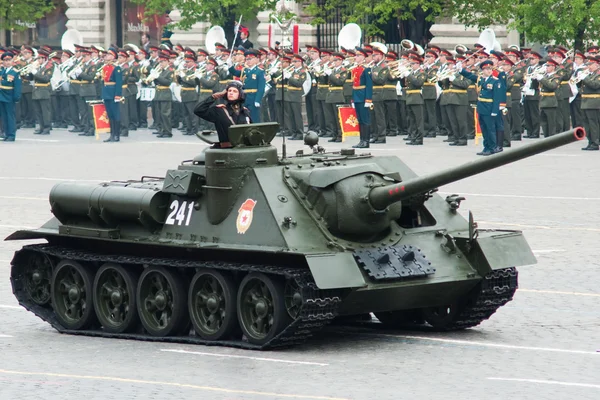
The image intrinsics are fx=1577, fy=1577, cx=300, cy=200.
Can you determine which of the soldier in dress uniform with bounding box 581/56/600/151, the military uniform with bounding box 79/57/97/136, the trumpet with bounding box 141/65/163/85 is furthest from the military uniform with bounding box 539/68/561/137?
the military uniform with bounding box 79/57/97/136

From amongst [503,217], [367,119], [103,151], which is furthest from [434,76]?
[503,217]

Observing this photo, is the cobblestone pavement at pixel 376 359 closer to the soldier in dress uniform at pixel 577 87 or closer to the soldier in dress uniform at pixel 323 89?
the soldier in dress uniform at pixel 577 87

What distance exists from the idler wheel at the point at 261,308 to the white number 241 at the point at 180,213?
1.01 meters

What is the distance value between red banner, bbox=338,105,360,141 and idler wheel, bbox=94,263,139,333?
1848 centimetres

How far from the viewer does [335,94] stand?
33031mm

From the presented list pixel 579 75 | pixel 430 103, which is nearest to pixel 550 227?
pixel 579 75

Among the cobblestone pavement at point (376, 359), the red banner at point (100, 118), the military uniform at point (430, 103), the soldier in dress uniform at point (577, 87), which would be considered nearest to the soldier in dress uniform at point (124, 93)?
the red banner at point (100, 118)

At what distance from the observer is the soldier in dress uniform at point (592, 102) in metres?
29.3

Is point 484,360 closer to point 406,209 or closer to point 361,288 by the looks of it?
point 361,288

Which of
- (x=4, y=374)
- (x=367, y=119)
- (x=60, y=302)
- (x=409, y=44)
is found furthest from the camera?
(x=409, y=44)

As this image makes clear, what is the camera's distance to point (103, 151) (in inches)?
1233

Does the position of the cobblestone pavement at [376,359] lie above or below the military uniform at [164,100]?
below

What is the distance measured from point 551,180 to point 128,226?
12.5 meters

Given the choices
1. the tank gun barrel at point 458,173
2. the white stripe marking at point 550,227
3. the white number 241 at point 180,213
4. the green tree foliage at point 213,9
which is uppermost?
the green tree foliage at point 213,9
